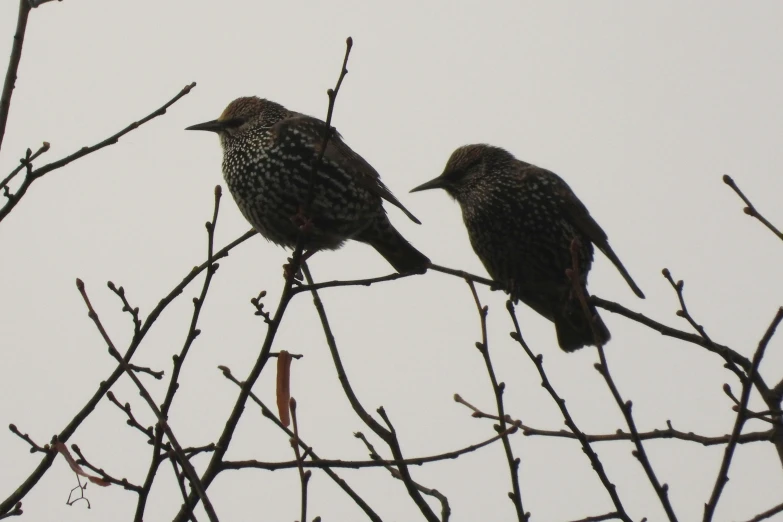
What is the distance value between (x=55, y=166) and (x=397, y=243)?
231 cm

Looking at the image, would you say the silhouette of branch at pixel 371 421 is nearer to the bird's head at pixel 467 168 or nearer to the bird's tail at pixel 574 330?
the bird's tail at pixel 574 330

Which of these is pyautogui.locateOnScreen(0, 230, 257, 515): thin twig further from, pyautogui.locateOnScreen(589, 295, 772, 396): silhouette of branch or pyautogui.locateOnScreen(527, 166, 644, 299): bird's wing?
pyautogui.locateOnScreen(527, 166, 644, 299): bird's wing

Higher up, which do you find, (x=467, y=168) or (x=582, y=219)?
(x=467, y=168)

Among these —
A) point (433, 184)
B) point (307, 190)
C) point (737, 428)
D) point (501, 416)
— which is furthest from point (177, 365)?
point (433, 184)

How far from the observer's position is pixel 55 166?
292 centimetres

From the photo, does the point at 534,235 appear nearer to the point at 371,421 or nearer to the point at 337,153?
the point at 337,153

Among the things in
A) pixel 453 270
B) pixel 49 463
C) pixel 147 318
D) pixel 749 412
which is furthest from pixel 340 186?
pixel 749 412

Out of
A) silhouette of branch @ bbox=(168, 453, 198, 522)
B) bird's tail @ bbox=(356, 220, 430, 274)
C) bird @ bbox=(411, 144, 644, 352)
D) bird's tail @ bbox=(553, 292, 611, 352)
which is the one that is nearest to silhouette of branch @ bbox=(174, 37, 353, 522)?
silhouette of branch @ bbox=(168, 453, 198, 522)

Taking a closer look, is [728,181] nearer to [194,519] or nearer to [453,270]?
[453,270]

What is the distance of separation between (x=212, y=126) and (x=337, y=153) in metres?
0.94

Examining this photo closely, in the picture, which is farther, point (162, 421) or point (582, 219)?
point (582, 219)

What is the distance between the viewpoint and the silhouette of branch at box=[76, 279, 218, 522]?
2.27 metres

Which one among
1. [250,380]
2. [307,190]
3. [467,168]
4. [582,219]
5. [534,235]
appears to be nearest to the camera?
[250,380]

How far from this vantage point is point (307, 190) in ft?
15.4
